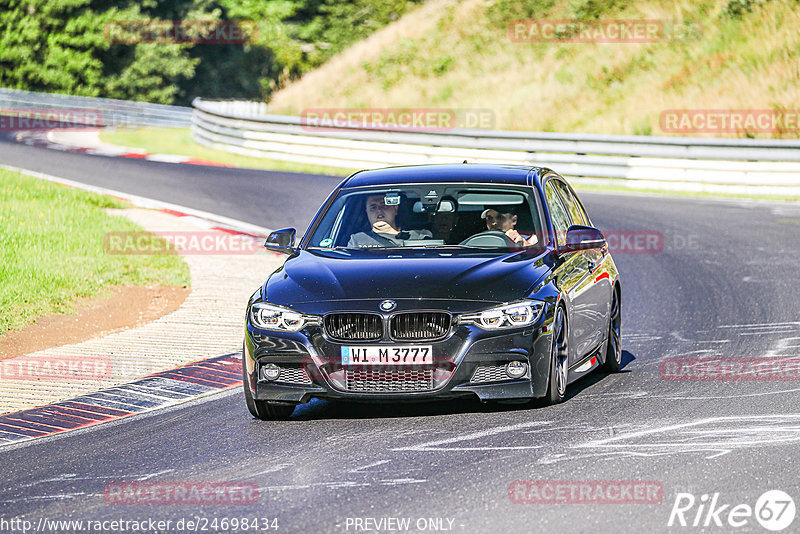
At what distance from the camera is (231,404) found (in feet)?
28.9

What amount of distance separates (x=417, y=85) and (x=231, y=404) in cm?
3518

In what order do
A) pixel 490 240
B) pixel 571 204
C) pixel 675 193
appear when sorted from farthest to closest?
pixel 675 193
pixel 571 204
pixel 490 240

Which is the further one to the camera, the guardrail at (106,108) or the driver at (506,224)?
the guardrail at (106,108)

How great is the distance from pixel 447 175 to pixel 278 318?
2.11m

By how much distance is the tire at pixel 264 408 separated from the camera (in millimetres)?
8062

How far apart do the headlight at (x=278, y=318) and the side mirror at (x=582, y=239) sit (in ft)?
6.96

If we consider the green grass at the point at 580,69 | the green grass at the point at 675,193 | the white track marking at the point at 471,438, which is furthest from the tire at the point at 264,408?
the green grass at the point at 580,69

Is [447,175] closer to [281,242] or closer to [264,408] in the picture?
[281,242]

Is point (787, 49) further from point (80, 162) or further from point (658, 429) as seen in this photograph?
point (658, 429)

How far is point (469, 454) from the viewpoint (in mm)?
6918

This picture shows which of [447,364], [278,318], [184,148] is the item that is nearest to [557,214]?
[447,364]

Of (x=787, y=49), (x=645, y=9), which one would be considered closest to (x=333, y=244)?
(x=787, y=49)

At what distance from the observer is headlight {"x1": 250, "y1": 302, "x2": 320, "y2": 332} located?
7738mm

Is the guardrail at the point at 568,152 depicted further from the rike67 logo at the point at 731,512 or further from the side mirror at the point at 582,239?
the rike67 logo at the point at 731,512
